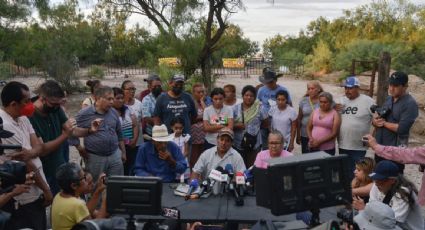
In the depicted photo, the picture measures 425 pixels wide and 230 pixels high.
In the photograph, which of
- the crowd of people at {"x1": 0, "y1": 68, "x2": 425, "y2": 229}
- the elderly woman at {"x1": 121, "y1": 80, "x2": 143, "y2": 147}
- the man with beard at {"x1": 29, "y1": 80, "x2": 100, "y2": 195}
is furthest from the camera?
the elderly woman at {"x1": 121, "y1": 80, "x2": 143, "y2": 147}

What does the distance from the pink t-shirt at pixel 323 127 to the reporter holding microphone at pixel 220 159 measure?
4.36 feet

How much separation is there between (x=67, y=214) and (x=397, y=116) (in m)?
3.53

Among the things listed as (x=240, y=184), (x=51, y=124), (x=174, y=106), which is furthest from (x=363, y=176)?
(x=51, y=124)

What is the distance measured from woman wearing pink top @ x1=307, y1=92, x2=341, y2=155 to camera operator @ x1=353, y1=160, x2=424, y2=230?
1.74m

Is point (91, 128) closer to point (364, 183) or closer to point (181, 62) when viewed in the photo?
point (364, 183)

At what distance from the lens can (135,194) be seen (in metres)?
3.07

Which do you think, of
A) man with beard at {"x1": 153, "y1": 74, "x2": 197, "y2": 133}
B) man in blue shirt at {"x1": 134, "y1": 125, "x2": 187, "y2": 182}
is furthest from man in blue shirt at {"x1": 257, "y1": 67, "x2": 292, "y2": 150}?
man in blue shirt at {"x1": 134, "y1": 125, "x2": 187, "y2": 182}

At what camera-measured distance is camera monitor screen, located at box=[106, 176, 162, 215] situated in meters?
3.06

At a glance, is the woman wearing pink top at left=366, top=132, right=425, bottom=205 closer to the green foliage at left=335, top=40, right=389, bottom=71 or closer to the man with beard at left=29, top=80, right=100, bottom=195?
the man with beard at left=29, top=80, right=100, bottom=195

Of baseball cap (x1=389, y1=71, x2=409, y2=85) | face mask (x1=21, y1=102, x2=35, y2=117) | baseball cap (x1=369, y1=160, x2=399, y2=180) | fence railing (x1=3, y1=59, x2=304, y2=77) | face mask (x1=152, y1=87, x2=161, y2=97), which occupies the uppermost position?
baseball cap (x1=389, y1=71, x2=409, y2=85)

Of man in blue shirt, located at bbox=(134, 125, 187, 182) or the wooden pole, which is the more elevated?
the wooden pole

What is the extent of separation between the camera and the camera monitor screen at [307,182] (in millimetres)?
2835

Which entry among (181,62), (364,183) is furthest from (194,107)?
(181,62)

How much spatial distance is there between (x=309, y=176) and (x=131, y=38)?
3319 centimetres
